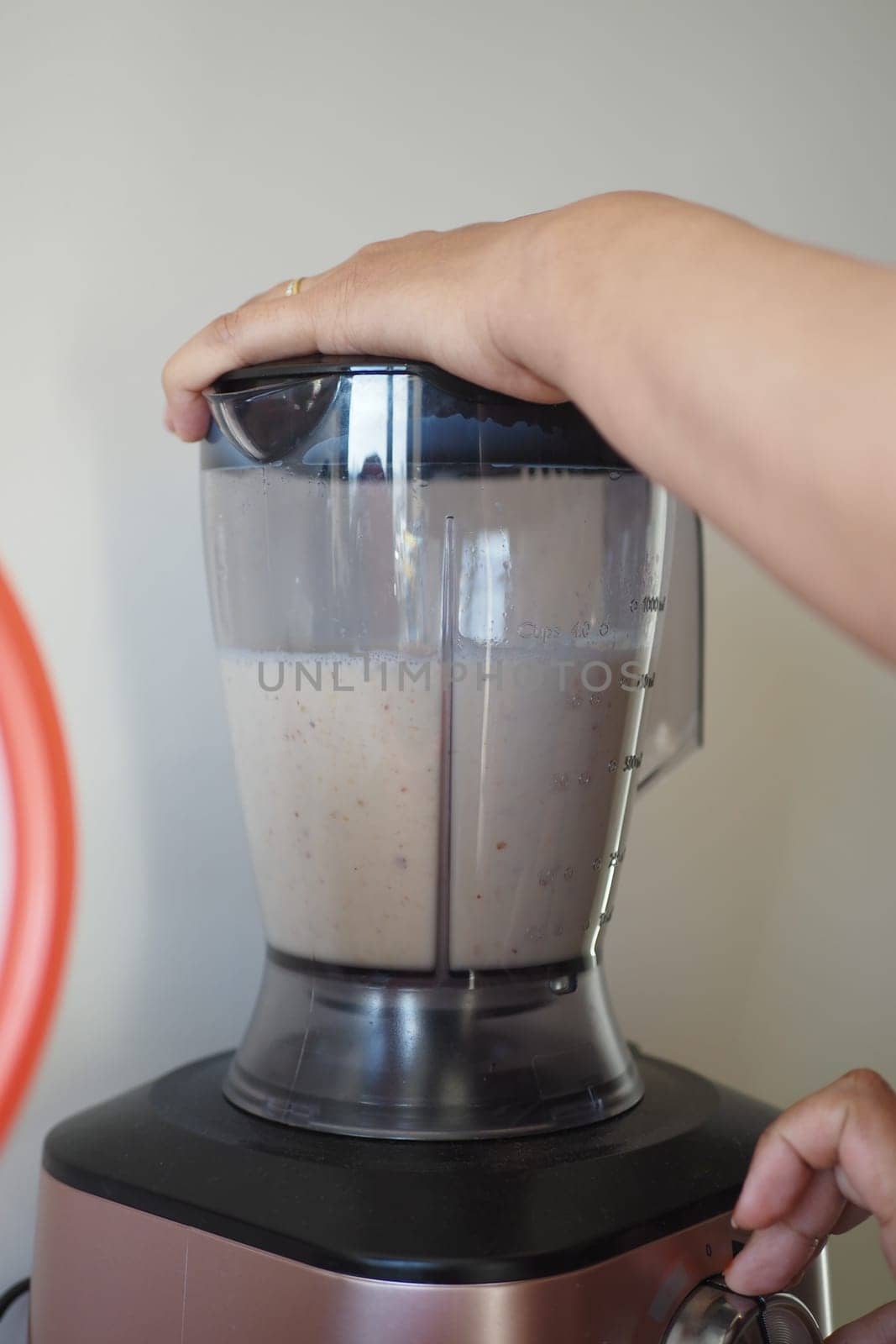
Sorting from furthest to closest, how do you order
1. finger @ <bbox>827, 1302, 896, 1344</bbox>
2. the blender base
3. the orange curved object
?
1. finger @ <bbox>827, 1302, 896, 1344</bbox>
2. the blender base
3. the orange curved object

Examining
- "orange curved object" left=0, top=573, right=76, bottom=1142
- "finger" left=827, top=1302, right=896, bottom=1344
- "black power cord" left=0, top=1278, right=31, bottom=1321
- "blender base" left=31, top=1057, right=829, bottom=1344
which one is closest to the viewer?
"orange curved object" left=0, top=573, right=76, bottom=1142

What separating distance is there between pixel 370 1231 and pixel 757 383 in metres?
0.37

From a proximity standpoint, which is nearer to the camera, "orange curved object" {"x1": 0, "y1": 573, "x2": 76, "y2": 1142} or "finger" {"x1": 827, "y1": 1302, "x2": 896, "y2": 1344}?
"orange curved object" {"x1": 0, "y1": 573, "x2": 76, "y2": 1142}

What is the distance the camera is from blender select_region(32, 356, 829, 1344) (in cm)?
56

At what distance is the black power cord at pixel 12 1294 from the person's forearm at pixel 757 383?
2.07ft

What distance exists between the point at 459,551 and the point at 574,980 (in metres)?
0.24

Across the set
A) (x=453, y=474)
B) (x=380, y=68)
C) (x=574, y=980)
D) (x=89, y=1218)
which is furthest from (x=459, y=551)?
(x=380, y=68)

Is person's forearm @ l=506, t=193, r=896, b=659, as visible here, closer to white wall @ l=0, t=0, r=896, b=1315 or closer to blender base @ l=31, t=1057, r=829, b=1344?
blender base @ l=31, t=1057, r=829, b=1344

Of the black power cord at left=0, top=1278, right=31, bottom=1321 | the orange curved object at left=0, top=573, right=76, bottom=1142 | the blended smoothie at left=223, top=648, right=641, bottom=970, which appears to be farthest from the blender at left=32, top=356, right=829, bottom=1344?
the orange curved object at left=0, top=573, right=76, bottom=1142

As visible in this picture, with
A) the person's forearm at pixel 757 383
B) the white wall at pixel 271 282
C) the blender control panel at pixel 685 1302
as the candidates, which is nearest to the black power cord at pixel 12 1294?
the white wall at pixel 271 282

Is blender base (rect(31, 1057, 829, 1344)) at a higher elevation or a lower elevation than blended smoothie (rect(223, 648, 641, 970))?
lower

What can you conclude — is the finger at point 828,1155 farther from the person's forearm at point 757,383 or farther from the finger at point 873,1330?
the person's forearm at point 757,383

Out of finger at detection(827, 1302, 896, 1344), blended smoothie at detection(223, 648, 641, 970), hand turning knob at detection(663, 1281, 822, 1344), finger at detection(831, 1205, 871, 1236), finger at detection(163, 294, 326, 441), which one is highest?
finger at detection(163, 294, 326, 441)

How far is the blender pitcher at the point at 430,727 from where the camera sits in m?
0.62
